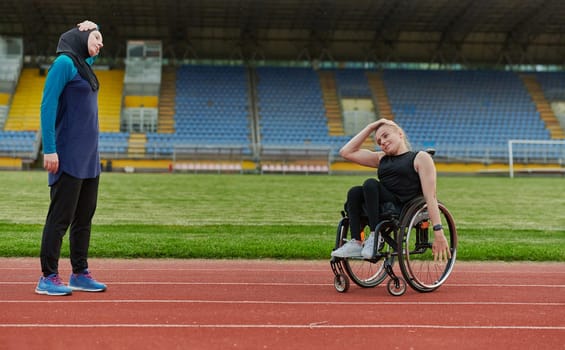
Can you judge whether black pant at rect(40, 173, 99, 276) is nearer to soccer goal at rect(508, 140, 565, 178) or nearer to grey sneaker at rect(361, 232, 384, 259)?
grey sneaker at rect(361, 232, 384, 259)

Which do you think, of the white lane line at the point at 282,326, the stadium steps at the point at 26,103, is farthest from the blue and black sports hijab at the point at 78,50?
the stadium steps at the point at 26,103

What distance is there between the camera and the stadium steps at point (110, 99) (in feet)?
131

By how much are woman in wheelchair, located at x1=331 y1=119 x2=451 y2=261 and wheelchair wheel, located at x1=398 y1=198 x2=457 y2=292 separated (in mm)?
127

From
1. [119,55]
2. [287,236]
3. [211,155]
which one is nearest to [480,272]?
[287,236]

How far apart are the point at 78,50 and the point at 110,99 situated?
3779 centimetres

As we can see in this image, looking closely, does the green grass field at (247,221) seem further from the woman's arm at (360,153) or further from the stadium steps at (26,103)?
the stadium steps at (26,103)

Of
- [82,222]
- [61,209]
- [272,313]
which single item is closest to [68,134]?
[61,209]

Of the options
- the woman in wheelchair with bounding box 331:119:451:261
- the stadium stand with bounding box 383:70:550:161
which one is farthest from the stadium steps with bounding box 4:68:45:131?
the woman in wheelchair with bounding box 331:119:451:261

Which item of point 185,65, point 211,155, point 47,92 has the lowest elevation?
point 47,92

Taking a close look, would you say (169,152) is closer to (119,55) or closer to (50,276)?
(119,55)

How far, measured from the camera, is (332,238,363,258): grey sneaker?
223 inches

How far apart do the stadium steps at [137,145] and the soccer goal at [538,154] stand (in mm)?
19525

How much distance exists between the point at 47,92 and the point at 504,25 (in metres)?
43.2

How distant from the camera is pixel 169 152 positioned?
37.0 m
